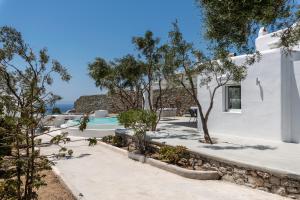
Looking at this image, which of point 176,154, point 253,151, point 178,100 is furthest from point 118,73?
point 178,100

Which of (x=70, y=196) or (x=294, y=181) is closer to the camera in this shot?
(x=294, y=181)

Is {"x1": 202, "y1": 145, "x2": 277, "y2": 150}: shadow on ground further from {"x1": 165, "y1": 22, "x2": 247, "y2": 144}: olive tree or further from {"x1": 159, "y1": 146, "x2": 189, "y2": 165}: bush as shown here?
{"x1": 159, "y1": 146, "x2": 189, "y2": 165}: bush

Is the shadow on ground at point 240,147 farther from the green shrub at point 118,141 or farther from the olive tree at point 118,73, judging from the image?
the olive tree at point 118,73

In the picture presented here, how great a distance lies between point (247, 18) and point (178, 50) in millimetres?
6287

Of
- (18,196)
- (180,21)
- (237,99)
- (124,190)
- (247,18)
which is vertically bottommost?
(124,190)

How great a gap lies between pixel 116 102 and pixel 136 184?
3156 centimetres

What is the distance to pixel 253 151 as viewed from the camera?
10898mm

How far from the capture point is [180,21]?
12.9 meters

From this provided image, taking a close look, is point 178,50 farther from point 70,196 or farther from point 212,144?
point 70,196

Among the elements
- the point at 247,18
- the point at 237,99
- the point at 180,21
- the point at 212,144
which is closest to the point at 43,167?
the point at 247,18

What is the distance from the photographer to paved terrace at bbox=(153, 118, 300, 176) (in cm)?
864

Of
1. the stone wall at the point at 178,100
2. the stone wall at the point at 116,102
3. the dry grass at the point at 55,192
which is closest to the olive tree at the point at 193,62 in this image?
the dry grass at the point at 55,192

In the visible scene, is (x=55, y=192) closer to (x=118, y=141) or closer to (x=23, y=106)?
(x=23, y=106)

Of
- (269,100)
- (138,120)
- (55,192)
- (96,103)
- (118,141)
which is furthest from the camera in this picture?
(96,103)
